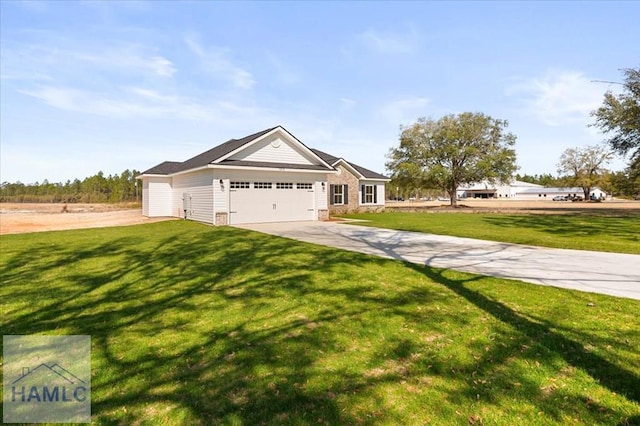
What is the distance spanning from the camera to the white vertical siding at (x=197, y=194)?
18.6 metres

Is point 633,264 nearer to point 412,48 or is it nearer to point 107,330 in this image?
point 107,330

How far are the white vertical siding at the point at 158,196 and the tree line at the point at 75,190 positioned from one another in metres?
49.5

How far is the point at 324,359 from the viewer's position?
359cm

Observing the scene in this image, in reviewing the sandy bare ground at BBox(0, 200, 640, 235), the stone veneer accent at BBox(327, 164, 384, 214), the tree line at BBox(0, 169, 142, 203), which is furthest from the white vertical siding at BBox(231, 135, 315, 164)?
the tree line at BBox(0, 169, 142, 203)

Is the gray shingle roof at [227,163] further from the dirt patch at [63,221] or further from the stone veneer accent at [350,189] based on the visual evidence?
the dirt patch at [63,221]

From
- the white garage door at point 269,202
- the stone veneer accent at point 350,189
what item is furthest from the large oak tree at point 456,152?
the white garage door at point 269,202

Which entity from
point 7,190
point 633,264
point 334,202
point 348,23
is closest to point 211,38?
point 348,23

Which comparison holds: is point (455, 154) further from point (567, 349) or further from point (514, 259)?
→ point (567, 349)

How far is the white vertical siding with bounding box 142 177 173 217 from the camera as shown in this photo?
24.7m

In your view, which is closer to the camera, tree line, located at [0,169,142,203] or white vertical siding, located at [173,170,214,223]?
white vertical siding, located at [173,170,214,223]

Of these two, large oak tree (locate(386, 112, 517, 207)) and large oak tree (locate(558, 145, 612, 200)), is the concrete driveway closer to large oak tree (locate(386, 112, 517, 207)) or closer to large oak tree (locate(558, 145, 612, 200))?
large oak tree (locate(386, 112, 517, 207))

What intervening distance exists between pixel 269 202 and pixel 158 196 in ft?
34.9

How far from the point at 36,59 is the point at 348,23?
13816 mm

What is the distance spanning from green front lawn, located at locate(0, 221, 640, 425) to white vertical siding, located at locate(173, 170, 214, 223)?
11.2m
